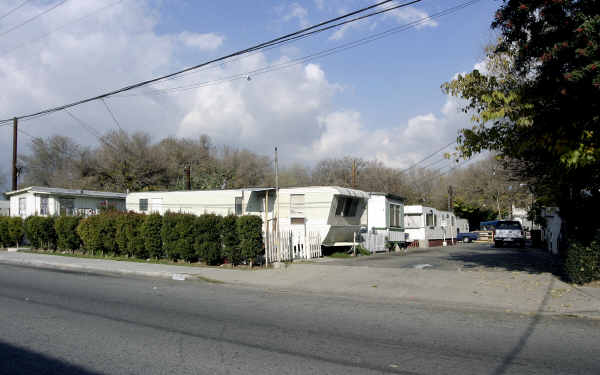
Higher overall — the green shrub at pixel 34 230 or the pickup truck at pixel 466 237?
the green shrub at pixel 34 230

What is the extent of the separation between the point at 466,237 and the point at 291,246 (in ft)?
105

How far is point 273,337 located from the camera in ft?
22.1

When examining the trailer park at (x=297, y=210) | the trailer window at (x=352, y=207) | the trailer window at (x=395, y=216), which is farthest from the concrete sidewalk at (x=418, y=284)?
the trailer window at (x=395, y=216)

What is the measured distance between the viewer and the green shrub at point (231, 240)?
51.5ft

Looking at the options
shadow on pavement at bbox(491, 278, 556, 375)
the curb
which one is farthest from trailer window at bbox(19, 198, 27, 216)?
shadow on pavement at bbox(491, 278, 556, 375)

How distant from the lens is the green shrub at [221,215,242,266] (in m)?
15.7

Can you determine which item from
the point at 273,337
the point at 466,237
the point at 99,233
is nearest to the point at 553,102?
the point at 273,337

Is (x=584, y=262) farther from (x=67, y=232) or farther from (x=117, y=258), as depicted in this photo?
(x=67, y=232)

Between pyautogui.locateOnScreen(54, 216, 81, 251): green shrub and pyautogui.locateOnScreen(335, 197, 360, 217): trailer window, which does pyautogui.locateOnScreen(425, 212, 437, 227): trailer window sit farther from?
pyautogui.locateOnScreen(54, 216, 81, 251): green shrub

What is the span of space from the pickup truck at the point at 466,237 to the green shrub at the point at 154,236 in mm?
32895

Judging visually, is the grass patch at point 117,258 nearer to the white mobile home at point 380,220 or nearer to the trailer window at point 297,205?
the trailer window at point 297,205

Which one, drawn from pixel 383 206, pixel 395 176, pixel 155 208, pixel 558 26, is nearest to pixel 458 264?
pixel 558 26

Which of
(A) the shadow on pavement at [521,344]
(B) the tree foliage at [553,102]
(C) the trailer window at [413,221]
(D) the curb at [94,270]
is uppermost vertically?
(B) the tree foliage at [553,102]

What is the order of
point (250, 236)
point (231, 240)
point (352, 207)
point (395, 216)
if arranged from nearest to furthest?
point (250, 236), point (231, 240), point (352, 207), point (395, 216)
